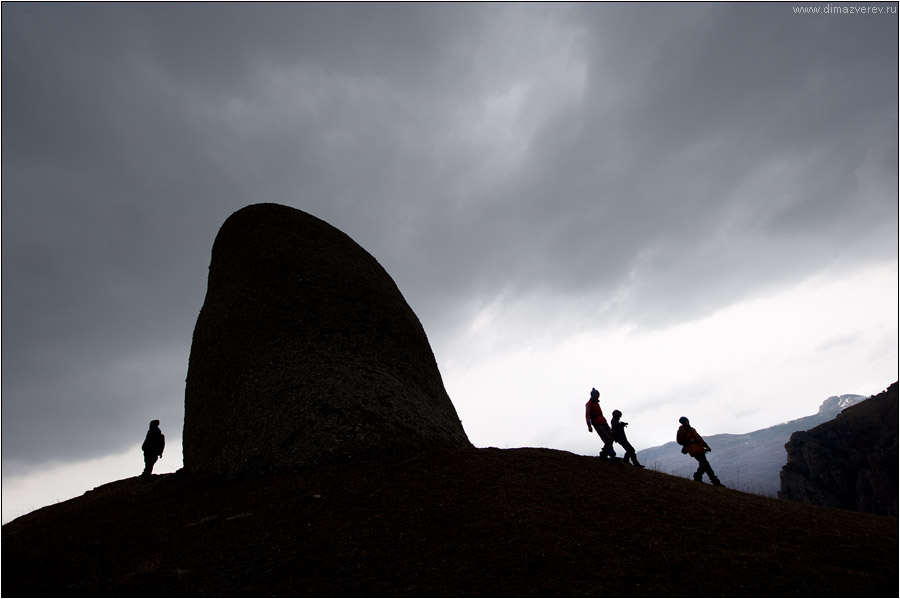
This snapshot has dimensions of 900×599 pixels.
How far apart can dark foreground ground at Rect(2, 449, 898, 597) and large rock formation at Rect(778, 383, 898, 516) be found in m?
60.6

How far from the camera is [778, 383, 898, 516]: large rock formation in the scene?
167 ft

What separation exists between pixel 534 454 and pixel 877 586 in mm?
5909

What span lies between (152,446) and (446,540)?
11327 millimetres

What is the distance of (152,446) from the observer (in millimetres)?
13211

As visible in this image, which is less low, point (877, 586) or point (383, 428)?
point (383, 428)

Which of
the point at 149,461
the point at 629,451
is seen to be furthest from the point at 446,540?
the point at 149,461

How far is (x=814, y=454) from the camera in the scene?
58969 millimetres

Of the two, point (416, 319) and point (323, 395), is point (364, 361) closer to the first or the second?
point (323, 395)

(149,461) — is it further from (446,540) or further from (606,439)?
(606,439)

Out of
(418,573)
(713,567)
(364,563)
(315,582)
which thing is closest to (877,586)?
(713,567)

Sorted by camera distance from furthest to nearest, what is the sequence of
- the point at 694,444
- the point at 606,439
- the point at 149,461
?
the point at 149,461 → the point at 694,444 → the point at 606,439

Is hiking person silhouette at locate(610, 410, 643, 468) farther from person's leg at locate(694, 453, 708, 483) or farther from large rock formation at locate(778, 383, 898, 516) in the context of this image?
large rock formation at locate(778, 383, 898, 516)

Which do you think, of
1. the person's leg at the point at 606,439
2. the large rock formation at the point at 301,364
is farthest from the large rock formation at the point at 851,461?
the large rock formation at the point at 301,364

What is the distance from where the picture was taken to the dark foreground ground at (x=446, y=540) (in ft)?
15.3
